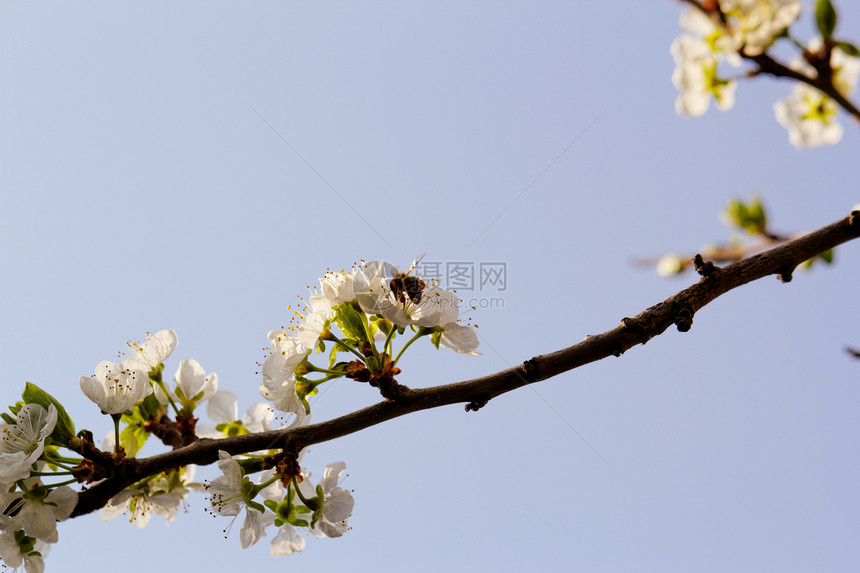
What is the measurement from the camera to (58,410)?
1.79m

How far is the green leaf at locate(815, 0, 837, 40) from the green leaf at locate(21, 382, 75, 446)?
7.18ft

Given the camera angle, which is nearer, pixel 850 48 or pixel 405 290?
pixel 850 48

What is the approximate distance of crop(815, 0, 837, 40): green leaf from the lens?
5.21 feet

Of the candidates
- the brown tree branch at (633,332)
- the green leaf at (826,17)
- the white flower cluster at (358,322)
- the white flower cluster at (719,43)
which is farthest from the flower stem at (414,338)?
the green leaf at (826,17)

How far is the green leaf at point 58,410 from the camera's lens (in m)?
1.77

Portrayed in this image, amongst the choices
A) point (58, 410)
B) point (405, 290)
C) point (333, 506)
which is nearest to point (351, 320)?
point (405, 290)

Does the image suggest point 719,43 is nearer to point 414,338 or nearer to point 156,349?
point 414,338

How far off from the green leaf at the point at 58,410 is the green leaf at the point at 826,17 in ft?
7.18

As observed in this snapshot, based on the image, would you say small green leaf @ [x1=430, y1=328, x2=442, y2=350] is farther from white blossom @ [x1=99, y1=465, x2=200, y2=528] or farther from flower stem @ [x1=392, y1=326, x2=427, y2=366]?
white blossom @ [x1=99, y1=465, x2=200, y2=528]

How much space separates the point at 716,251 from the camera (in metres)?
2.22

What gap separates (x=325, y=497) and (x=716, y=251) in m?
1.50

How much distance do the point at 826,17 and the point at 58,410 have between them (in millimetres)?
2219

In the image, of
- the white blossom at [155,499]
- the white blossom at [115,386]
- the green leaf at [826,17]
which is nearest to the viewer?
the green leaf at [826,17]

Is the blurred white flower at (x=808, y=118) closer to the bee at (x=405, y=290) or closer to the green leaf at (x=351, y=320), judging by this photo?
the bee at (x=405, y=290)
